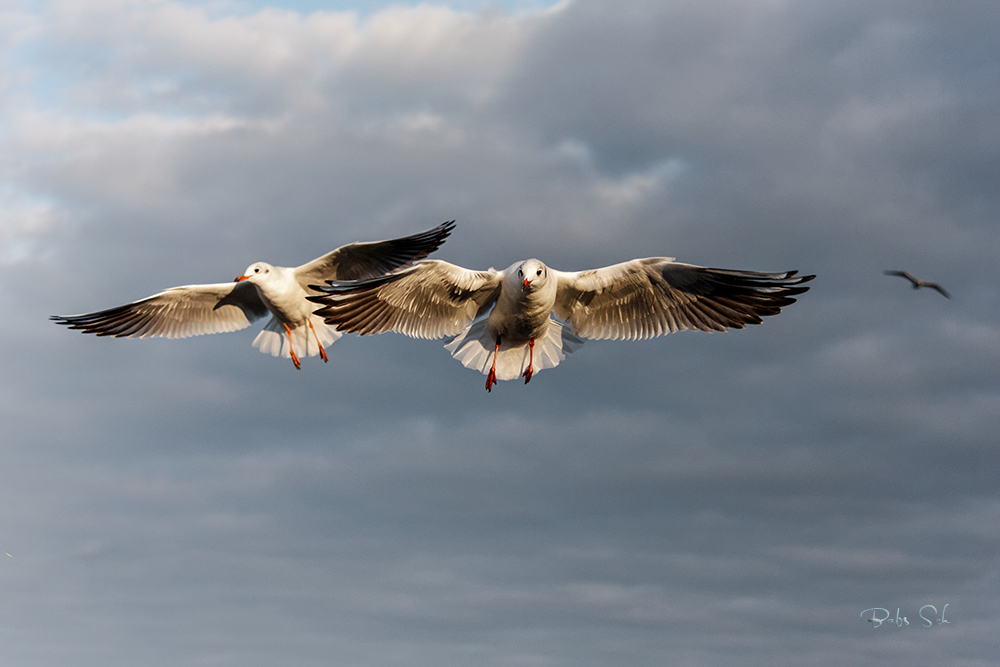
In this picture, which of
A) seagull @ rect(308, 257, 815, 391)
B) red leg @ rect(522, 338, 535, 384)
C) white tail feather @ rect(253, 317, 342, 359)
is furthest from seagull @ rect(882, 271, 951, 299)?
white tail feather @ rect(253, 317, 342, 359)

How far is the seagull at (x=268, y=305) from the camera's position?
21.8 metres

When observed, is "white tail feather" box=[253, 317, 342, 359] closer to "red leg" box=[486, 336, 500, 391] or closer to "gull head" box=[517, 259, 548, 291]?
"red leg" box=[486, 336, 500, 391]

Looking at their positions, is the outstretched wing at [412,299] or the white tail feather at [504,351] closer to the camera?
the outstretched wing at [412,299]

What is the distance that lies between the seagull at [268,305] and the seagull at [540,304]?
3.01m

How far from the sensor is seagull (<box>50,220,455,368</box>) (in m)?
21.8

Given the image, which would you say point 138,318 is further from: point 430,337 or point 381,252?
point 430,337

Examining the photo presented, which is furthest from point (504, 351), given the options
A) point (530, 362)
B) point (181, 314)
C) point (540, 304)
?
point (181, 314)

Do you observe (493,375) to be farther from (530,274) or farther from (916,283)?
(916,283)

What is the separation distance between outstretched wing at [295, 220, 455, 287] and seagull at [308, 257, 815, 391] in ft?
9.59

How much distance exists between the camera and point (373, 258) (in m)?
21.8

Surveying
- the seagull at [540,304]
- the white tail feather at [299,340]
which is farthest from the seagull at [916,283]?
the white tail feather at [299,340]

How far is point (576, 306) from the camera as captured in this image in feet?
64.0

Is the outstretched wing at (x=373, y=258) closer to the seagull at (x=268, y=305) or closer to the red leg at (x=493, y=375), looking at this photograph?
the seagull at (x=268, y=305)

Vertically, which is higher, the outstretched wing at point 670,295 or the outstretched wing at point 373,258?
the outstretched wing at point 373,258
